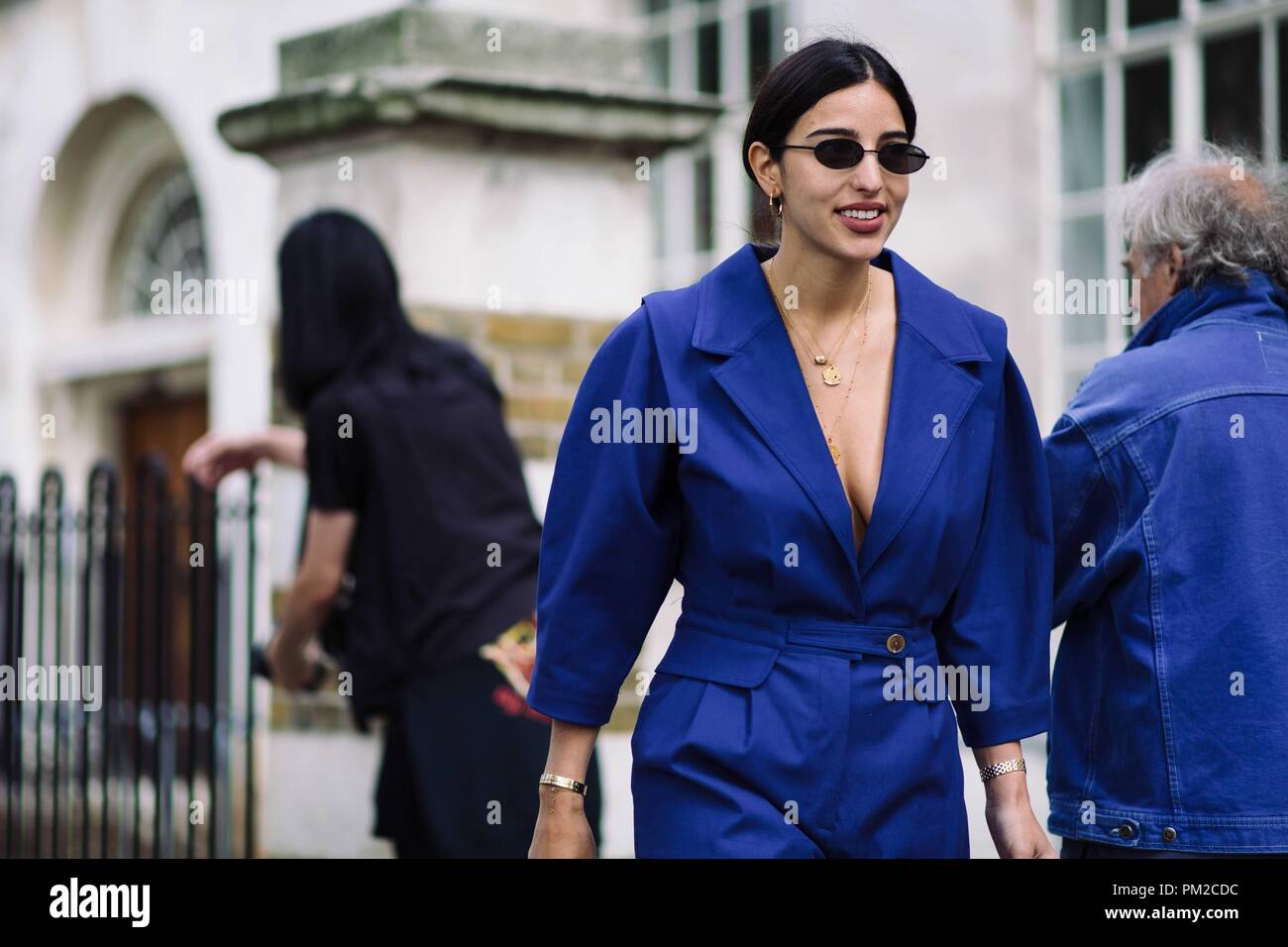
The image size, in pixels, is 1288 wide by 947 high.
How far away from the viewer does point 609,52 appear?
6.76 meters

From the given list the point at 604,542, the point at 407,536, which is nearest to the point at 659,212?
the point at 407,536

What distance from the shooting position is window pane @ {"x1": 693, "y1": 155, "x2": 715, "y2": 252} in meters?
11.0

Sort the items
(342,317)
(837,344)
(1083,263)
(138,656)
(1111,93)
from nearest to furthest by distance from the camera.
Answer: (837,344)
(342,317)
(138,656)
(1111,93)
(1083,263)

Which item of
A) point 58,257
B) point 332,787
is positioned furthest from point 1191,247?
point 58,257

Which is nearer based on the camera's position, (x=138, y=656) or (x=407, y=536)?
(x=407, y=536)

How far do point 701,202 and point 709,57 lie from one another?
770mm

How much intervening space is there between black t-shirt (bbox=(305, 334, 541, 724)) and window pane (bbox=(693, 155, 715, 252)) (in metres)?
6.12

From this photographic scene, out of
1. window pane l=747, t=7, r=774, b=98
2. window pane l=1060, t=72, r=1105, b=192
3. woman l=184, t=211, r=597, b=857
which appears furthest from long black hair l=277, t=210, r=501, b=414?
window pane l=747, t=7, r=774, b=98

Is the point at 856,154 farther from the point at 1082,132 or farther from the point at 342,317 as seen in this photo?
the point at 1082,132

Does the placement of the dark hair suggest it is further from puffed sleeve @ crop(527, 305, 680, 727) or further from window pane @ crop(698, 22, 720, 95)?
window pane @ crop(698, 22, 720, 95)

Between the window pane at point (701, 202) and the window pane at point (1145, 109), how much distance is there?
2.74 meters

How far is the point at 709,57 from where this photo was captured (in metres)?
10.8

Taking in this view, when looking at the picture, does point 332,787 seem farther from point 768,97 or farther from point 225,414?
point 225,414
